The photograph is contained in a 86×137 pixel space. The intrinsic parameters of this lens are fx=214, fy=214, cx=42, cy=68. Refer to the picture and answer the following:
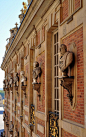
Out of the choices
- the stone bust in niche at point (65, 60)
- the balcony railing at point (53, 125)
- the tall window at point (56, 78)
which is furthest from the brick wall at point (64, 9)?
the balcony railing at point (53, 125)

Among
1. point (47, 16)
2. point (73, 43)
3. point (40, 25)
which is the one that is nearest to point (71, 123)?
point (73, 43)

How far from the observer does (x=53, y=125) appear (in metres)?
7.89

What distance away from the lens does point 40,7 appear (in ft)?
29.2

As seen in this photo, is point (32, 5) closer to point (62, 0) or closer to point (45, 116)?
point (62, 0)

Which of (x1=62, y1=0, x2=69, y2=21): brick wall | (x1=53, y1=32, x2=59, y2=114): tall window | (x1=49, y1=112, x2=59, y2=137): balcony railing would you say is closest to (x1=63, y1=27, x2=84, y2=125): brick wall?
(x1=62, y1=0, x2=69, y2=21): brick wall

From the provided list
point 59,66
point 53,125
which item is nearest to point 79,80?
point 59,66

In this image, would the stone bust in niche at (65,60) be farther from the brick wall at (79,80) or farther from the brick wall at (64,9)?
the brick wall at (64,9)

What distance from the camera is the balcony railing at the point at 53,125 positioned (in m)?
7.60

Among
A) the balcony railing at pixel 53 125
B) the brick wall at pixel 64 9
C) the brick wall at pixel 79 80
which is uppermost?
the brick wall at pixel 64 9

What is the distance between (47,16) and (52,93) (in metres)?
3.16

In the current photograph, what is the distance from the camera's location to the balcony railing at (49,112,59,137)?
299 inches

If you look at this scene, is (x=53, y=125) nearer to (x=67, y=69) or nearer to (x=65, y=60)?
(x=67, y=69)

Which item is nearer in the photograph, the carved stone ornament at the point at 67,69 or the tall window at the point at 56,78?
the carved stone ornament at the point at 67,69

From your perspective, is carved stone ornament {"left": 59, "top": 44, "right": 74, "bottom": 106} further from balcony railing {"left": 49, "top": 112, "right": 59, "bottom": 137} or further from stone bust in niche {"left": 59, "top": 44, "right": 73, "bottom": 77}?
balcony railing {"left": 49, "top": 112, "right": 59, "bottom": 137}
